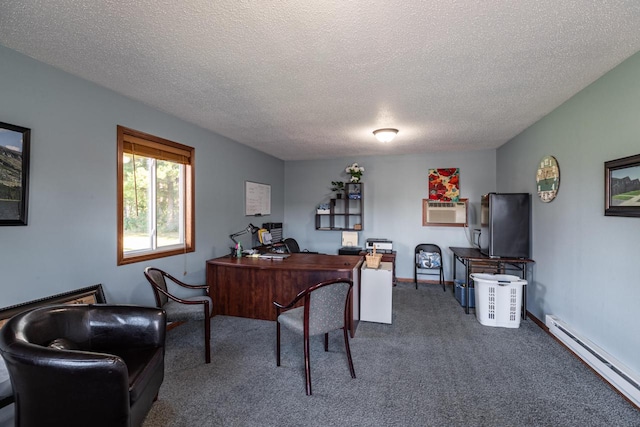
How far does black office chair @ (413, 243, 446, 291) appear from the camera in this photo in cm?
520

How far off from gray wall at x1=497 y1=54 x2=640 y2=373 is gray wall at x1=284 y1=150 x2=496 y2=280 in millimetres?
1617

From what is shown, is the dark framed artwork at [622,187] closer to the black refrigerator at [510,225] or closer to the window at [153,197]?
the black refrigerator at [510,225]

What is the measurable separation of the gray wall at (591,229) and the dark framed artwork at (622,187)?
0.23ft

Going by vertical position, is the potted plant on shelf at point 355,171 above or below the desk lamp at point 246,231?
above

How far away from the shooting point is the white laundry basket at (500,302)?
11.0 feet

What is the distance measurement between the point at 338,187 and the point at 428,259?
2.20 m

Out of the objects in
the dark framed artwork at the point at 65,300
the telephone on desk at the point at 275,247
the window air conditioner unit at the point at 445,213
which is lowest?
the dark framed artwork at the point at 65,300

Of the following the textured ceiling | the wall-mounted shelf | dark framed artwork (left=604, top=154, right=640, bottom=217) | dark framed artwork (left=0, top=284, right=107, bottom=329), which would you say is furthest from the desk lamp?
dark framed artwork (left=604, top=154, right=640, bottom=217)

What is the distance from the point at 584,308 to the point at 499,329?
92 cm


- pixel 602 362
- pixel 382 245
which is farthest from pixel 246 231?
pixel 602 362

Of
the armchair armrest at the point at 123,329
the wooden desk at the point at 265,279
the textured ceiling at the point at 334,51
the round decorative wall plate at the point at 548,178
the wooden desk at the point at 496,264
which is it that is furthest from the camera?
the wooden desk at the point at 496,264

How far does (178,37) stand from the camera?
183 cm

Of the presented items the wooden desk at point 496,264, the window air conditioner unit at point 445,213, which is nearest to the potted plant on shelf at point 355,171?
the window air conditioner unit at point 445,213

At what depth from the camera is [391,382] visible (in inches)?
90.1
